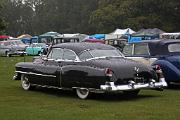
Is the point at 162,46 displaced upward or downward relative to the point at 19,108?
upward

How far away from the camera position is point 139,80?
483 inches

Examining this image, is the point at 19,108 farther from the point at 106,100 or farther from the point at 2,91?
the point at 2,91

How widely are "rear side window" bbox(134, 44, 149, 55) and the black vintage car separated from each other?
7.96ft

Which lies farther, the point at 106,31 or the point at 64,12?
the point at 64,12

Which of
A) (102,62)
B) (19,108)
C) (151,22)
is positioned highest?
(151,22)

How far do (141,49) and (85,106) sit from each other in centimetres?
546

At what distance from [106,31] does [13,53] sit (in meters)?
40.1

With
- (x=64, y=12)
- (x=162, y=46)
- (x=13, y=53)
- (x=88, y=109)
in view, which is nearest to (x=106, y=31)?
(x=64, y=12)

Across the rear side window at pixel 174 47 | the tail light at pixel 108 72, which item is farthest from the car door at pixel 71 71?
the rear side window at pixel 174 47

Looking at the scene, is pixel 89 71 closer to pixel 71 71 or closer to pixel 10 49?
pixel 71 71

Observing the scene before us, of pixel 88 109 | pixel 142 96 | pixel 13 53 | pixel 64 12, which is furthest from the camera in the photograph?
pixel 64 12

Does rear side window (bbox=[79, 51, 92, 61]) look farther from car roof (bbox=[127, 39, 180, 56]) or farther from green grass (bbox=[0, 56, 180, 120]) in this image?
car roof (bbox=[127, 39, 180, 56])

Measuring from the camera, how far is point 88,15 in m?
98.7

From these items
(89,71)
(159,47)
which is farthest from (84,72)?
(159,47)
